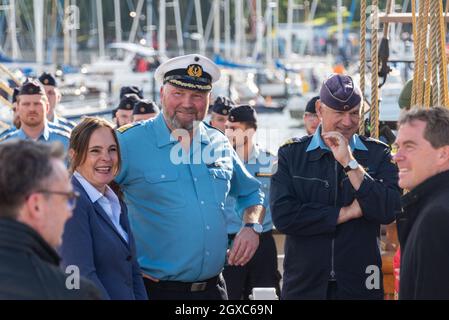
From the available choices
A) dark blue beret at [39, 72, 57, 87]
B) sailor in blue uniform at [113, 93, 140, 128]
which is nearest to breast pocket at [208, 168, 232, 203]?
sailor in blue uniform at [113, 93, 140, 128]

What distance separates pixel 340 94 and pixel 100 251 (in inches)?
63.2

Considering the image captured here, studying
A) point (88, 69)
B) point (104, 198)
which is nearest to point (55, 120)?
point (104, 198)

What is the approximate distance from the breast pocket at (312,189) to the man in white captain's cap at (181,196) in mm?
389

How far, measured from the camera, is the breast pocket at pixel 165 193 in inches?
218

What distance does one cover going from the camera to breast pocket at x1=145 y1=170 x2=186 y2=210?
18.2 ft

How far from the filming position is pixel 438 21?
6.20 meters

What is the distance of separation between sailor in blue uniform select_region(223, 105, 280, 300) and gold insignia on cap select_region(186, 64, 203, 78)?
70.3 inches

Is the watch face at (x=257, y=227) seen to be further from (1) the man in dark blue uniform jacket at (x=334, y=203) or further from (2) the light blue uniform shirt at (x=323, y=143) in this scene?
(2) the light blue uniform shirt at (x=323, y=143)

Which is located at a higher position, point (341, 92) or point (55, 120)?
point (341, 92)

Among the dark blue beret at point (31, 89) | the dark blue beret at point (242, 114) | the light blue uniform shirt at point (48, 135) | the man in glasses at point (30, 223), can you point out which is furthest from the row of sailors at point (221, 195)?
the dark blue beret at point (31, 89)

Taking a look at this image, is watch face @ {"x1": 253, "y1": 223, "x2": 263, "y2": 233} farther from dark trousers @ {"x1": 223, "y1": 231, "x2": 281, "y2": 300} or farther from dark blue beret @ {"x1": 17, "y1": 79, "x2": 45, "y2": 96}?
dark blue beret @ {"x1": 17, "y1": 79, "x2": 45, "y2": 96}

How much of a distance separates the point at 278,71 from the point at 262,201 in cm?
4503
